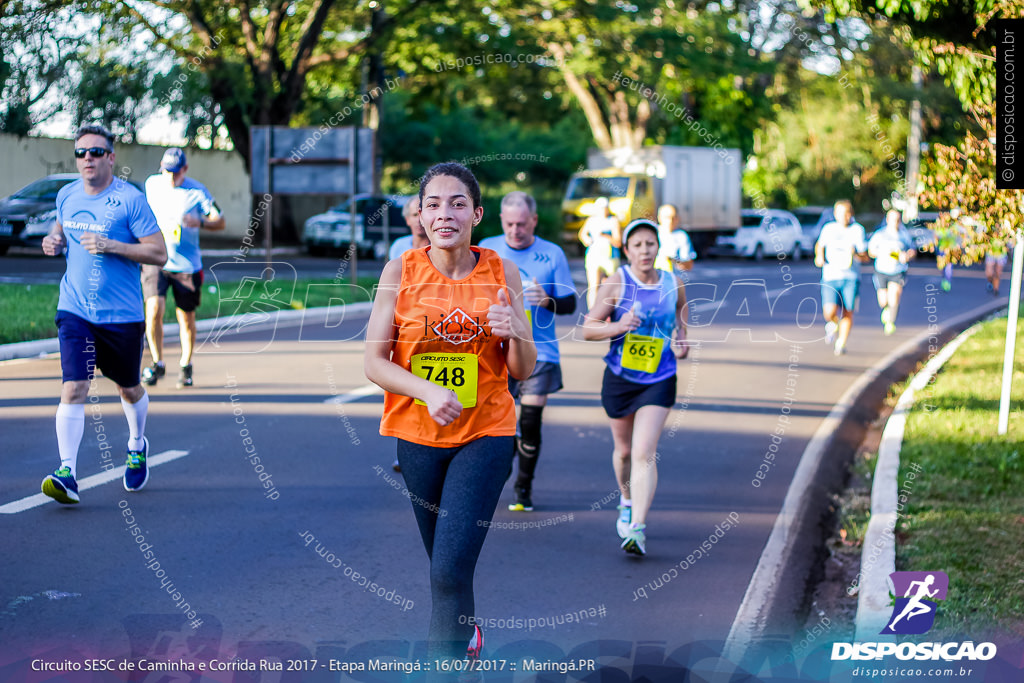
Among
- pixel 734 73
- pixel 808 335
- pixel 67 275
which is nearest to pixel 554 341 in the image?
pixel 67 275

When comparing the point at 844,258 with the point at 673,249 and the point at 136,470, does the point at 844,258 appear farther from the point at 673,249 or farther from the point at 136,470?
the point at 136,470

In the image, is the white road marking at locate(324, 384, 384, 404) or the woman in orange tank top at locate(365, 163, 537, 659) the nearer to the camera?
the woman in orange tank top at locate(365, 163, 537, 659)

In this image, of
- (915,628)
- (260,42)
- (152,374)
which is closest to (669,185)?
(260,42)

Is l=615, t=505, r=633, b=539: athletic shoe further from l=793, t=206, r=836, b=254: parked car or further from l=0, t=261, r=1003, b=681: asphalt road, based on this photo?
l=793, t=206, r=836, b=254: parked car

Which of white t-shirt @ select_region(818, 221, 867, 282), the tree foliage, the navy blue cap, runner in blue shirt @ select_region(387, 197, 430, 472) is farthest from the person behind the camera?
white t-shirt @ select_region(818, 221, 867, 282)

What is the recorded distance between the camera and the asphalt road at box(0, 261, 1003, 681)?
15.4 ft

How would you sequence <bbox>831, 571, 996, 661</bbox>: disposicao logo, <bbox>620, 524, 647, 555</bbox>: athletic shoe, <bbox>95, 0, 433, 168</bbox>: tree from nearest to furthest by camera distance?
<bbox>831, 571, 996, 661</bbox>: disposicao logo < <bbox>620, 524, 647, 555</bbox>: athletic shoe < <bbox>95, 0, 433, 168</bbox>: tree

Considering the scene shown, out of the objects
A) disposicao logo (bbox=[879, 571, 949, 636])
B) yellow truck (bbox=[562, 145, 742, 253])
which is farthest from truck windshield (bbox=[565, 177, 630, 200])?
disposicao logo (bbox=[879, 571, 949, 636])

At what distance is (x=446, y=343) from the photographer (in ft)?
12.4

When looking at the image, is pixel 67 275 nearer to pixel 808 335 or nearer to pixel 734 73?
pixel 808 335

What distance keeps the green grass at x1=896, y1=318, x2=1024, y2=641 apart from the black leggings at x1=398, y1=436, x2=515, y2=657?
2.01 metres

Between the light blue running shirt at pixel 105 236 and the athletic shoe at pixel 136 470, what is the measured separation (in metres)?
0.81

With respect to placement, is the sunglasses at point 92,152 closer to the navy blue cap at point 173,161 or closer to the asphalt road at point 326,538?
the asphalt road at point 326,538

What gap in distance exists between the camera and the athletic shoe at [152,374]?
10.3 metres
